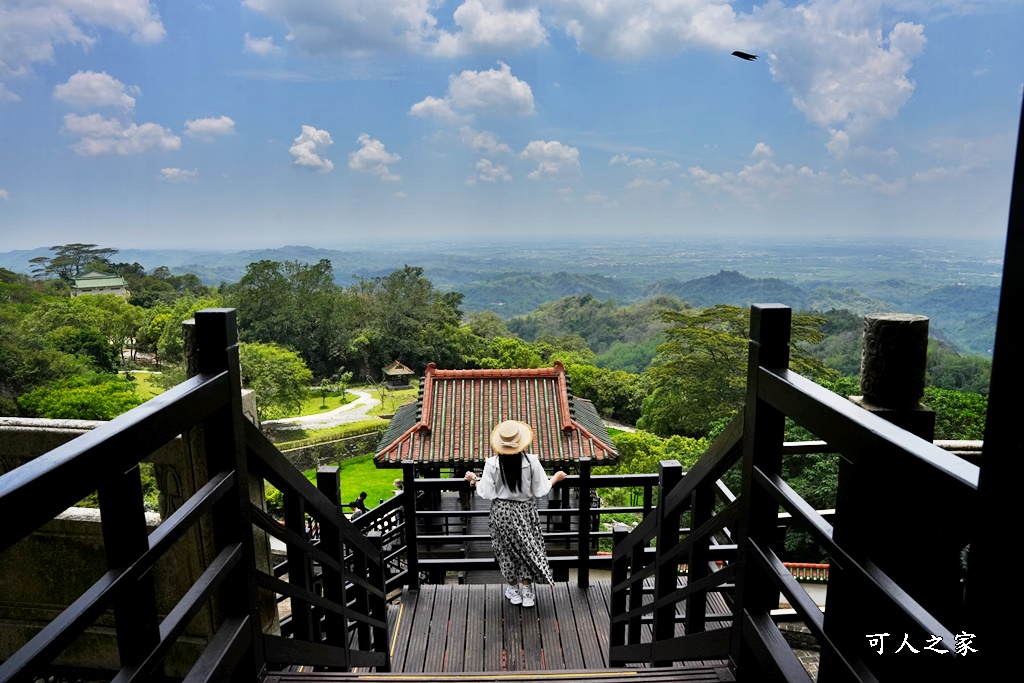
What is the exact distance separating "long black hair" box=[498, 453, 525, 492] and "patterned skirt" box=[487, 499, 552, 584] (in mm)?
131

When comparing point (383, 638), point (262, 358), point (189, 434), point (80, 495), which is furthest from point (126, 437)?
point (262, 358)

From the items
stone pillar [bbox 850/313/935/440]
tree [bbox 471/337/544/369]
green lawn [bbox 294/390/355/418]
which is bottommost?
green lawn [bbox 294/390/355/418]

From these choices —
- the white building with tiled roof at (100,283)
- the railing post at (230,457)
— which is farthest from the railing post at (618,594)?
the white building with tiled roof at (100,283)

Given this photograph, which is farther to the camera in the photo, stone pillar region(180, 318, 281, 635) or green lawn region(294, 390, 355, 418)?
green lawn region(294, 390, 355, 418)

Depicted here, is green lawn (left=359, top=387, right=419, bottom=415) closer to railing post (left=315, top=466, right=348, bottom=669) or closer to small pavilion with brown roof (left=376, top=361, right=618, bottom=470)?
small pavilion with brown roof (left=376, top=361, right=618, bottom=470)

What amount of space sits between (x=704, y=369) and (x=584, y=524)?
19993 millimetres

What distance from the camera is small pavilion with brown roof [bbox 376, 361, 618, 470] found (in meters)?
7.75

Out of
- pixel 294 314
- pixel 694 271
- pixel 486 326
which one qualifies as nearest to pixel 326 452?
pixel 294 314

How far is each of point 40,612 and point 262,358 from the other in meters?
25.2

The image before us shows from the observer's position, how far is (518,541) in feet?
11.3

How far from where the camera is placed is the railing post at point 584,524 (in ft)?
11.4

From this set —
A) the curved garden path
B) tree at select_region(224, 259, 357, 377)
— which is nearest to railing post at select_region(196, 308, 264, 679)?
the curved garden path

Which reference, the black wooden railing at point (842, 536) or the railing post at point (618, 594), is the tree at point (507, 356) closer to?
the railing post at point (618, 594)

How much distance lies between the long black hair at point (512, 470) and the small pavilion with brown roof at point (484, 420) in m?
4.03
